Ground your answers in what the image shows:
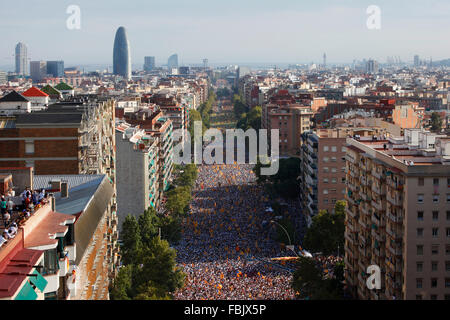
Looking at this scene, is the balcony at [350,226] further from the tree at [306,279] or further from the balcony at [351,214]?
the tree at [306,279]

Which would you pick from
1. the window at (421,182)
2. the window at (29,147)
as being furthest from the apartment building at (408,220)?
the window at (29,147)

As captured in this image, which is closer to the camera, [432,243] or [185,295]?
[432,243]

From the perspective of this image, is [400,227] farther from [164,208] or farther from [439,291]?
[164,208]

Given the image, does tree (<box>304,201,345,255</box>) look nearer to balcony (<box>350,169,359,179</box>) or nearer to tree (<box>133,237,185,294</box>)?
balcony (<box>350,169,359,179</box>)

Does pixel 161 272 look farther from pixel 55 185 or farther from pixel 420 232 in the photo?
pixel 55 185

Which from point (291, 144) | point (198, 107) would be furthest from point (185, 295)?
point (198, 107)

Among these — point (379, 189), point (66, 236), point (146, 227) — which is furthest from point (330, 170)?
point (66, 236)
